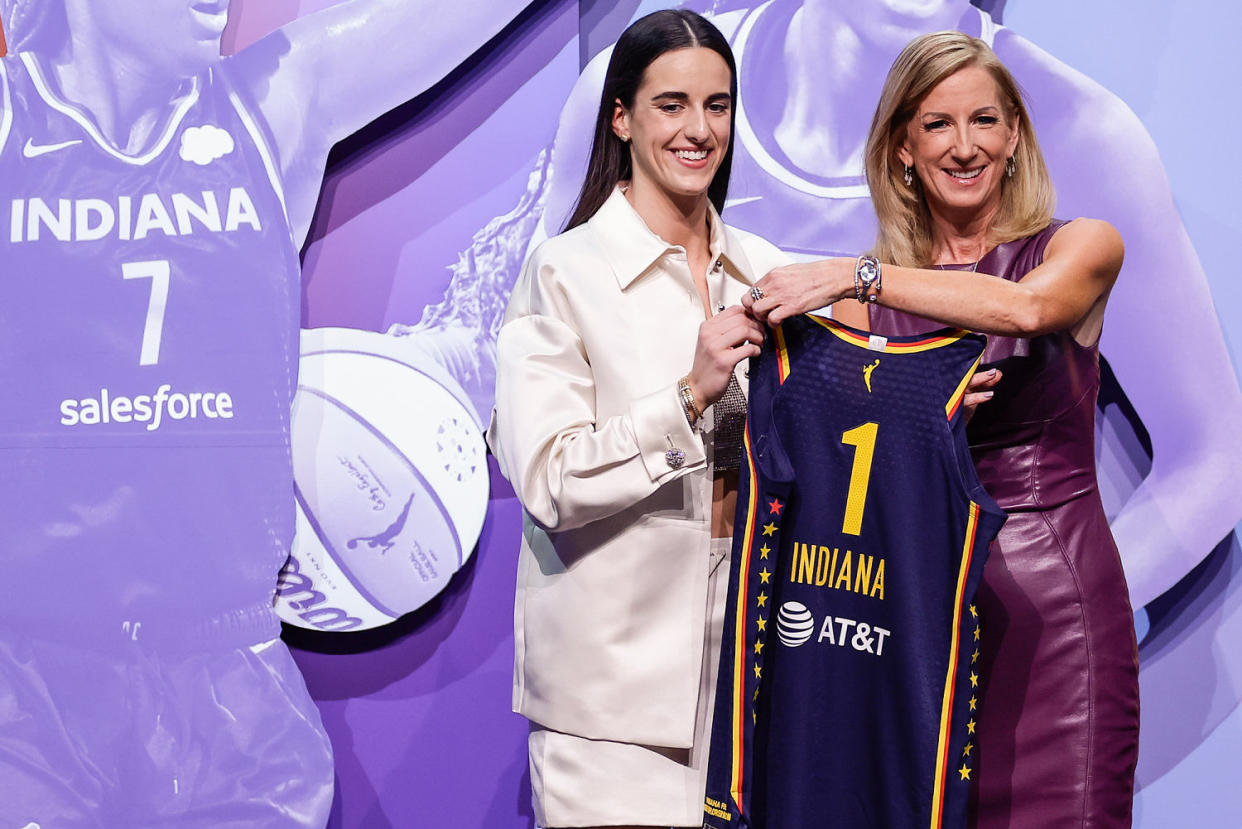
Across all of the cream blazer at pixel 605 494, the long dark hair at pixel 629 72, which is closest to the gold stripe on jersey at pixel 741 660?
the cream blazer at pixel 605 494

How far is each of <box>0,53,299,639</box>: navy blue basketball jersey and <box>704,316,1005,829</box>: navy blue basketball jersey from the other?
1391 millimetres

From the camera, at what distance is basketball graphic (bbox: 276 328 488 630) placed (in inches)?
103

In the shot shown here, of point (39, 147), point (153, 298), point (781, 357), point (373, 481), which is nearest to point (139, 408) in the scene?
point (153, 298)

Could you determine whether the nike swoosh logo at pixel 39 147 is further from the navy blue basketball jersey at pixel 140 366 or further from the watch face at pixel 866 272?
the watch face at pixel 866 272

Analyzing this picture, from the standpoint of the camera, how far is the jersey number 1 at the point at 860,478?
5.35ft

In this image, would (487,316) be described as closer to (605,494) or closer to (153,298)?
(153,298)

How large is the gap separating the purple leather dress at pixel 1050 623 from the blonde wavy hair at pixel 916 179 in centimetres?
26

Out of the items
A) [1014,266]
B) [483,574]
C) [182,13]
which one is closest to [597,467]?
[1014,266]

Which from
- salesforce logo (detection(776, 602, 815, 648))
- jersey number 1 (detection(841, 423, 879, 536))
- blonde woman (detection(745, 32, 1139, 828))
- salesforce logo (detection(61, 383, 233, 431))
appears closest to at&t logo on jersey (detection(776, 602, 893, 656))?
salesforce logo (detection(776, 602, 815, 648))

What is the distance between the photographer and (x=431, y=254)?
268 centimetres

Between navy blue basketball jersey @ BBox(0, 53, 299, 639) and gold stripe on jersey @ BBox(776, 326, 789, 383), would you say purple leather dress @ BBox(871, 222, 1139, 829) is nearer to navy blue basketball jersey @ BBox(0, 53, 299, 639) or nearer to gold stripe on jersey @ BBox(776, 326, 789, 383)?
gold stripe on jersey @ BBox(776, 326, 789, 383)

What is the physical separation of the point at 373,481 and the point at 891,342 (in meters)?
1.41

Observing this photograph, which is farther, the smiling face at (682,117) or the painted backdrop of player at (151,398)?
the painted backdrop of player at (151,398)

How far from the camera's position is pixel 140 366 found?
256 centimetres
